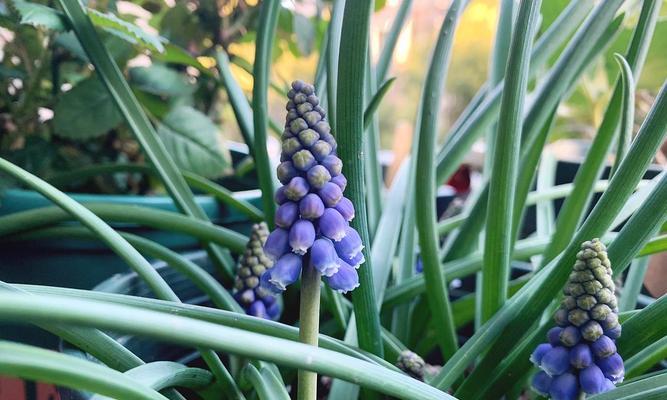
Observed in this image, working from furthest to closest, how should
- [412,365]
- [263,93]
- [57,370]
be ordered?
[263,93] < [412,365] < [57,370]

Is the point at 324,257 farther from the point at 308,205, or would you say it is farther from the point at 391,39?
the point at 391,39

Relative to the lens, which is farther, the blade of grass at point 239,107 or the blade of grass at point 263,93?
the blade of grass at point 239,107

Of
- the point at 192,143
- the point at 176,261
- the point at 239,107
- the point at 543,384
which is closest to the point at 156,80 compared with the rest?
the point at 192,143

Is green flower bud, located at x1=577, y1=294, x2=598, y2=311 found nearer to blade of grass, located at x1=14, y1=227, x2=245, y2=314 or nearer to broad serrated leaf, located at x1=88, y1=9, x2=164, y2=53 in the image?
blade of grass, located at x1=14, y1=227, x2=245, y2=314

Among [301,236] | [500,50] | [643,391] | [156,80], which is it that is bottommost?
[643,391]

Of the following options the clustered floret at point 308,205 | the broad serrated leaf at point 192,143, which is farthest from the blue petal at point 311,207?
the broad serrated leaf at point 192,143

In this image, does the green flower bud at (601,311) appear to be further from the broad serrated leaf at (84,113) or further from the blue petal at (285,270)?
the broad serrated leaf at (84,113)

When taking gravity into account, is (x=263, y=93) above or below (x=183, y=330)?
above

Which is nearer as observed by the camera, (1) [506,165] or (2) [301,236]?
(2) [301,236]
